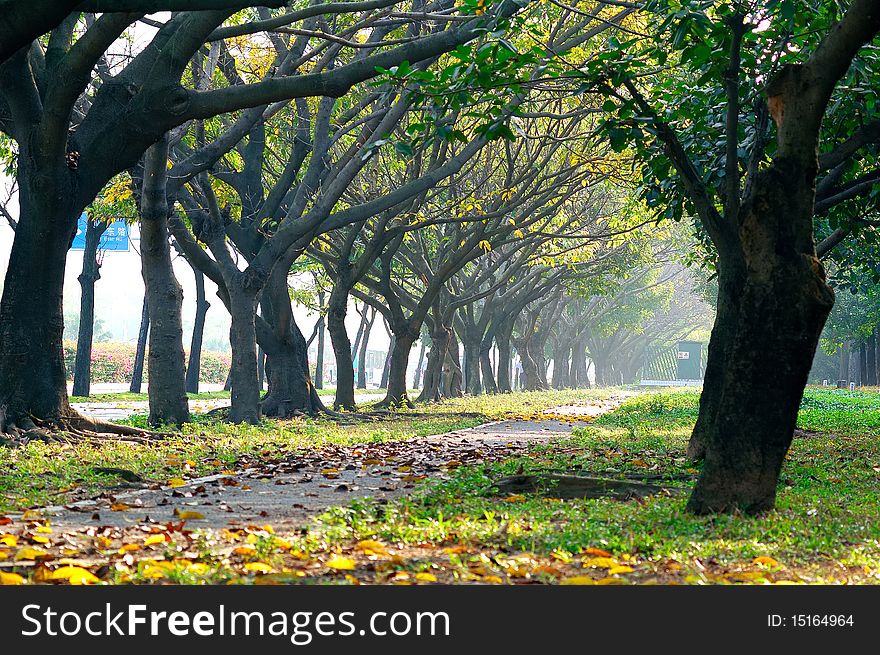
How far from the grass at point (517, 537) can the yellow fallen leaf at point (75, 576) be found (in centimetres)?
13

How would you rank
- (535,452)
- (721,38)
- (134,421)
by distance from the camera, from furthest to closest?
(134,421)
(535,452)
(721,38)

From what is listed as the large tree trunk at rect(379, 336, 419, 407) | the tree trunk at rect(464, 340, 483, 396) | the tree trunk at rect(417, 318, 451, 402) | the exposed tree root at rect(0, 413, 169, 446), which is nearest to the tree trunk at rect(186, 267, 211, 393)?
the tree trunk at rect(417, 318, 451, 402)

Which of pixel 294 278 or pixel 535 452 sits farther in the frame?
pixel 294 278

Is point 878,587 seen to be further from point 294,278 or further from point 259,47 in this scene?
point 294,278

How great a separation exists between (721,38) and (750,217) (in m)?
3.48

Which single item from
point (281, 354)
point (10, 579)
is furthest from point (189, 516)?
point (281, 354)

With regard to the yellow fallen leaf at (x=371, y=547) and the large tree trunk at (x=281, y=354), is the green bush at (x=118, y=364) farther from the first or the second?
the yellow fallen leaf at (x=371, y=547)

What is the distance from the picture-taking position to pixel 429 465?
464 inches

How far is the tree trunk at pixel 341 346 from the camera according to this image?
2582 centimetres

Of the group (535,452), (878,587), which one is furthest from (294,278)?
(878,587)

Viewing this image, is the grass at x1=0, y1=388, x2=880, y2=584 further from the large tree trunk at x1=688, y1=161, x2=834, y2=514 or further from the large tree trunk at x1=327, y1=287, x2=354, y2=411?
the large tree trunk at x1=327, y1=287, x2=354, y2=411

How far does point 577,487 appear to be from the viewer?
919 centimetres

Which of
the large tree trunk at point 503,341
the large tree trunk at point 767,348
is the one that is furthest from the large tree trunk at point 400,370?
the large tree trunk at point 767,348

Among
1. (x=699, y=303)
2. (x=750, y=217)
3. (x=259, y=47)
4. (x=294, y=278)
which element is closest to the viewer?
(x=750, y=217)
